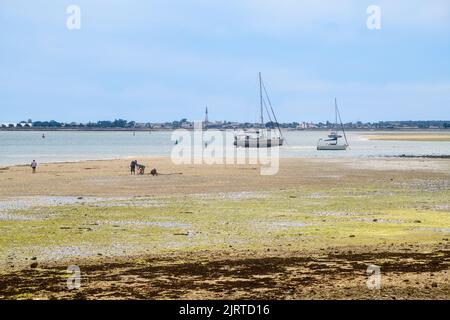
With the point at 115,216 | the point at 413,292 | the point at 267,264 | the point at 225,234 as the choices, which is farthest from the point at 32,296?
the point at 115,216

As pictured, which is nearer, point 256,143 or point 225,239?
point 225,239

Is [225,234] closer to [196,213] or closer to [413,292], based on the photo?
[196,213]

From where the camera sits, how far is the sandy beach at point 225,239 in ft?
47.0

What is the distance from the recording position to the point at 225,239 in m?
22.5

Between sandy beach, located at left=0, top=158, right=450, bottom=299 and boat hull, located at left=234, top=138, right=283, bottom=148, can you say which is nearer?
sandy beach, located at left=0, top=158, right=450, bottom=299

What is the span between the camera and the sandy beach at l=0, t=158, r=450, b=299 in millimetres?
14336

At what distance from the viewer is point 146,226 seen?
25.7 m

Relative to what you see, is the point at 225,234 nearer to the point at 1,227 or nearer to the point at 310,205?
the point at 1,227

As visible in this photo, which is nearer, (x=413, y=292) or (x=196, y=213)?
(x=413, y=292)

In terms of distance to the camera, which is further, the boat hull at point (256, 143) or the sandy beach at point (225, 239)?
the boat hull at point (256, 143)
